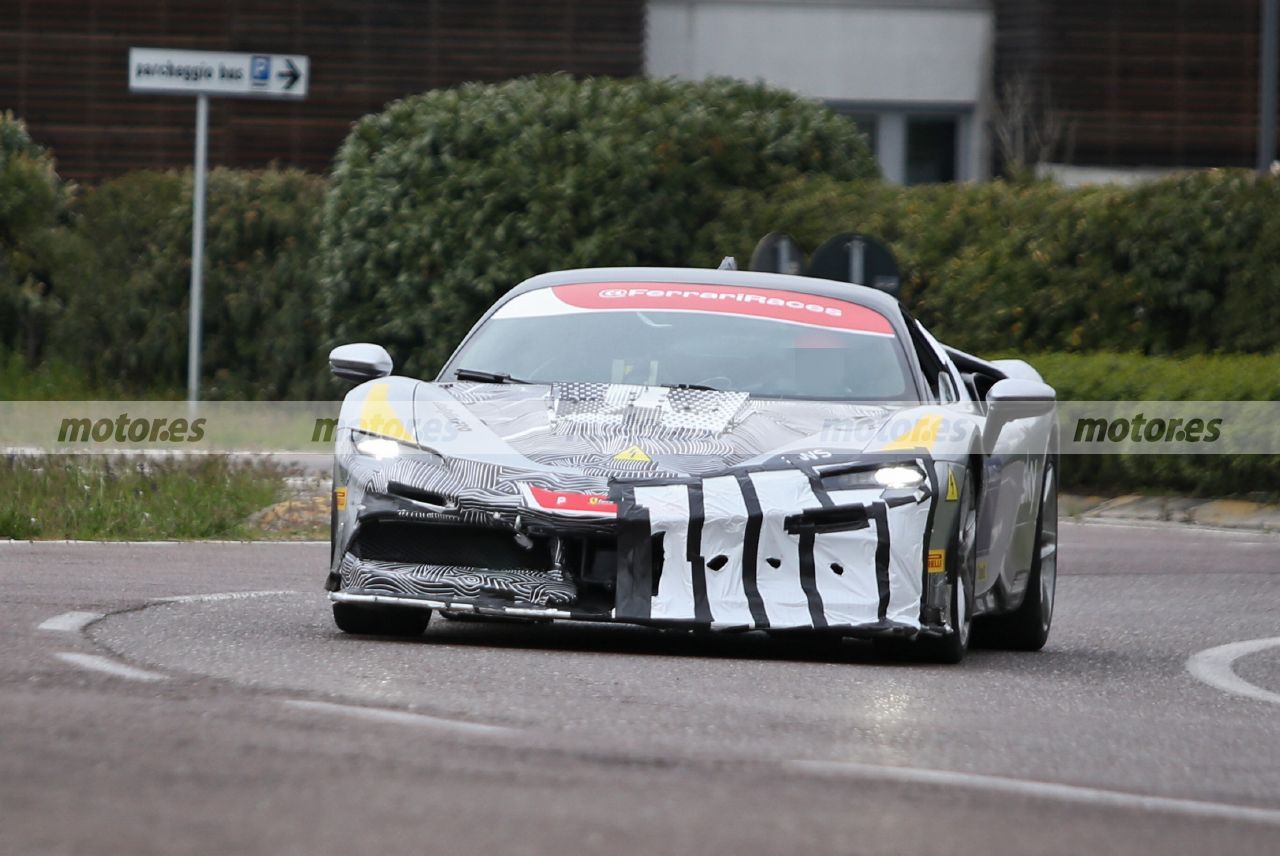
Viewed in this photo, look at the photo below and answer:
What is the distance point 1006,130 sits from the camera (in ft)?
118

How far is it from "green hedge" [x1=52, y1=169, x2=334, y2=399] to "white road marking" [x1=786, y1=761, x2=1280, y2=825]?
Result: 2041cm

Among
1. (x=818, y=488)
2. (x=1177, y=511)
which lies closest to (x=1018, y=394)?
(x=818, y=488)

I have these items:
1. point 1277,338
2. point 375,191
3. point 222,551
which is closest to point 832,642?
point 222,551

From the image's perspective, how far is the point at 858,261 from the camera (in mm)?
19656

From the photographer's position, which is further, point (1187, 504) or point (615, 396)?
point (1187, 504)

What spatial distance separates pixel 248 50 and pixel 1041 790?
3127 centimetres

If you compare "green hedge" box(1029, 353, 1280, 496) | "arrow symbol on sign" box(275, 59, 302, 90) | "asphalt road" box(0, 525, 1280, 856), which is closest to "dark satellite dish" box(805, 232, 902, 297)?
"green hedge" box(1029, 353, 1280, 496)

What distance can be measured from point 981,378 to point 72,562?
4297 millimetres

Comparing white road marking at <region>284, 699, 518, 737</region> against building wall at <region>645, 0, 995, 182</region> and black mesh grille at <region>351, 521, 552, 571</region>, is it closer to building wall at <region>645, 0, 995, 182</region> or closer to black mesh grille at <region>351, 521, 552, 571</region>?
black mesh grille at <region>351, 521, 552, 571</region>


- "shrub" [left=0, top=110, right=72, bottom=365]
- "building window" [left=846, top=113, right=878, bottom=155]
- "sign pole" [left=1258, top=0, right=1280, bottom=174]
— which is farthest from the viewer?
"building window" [left=846, top=113, right=878, bottom=155]

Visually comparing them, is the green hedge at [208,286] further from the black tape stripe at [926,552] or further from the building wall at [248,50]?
the black tape stripe at [926,552]

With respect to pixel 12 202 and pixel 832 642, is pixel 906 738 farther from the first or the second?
pixel 12 202

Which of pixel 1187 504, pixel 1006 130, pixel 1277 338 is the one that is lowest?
pixel 1187 504

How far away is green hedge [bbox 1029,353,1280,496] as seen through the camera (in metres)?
18.6
